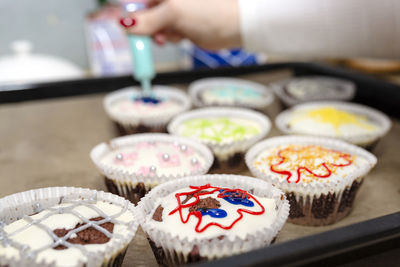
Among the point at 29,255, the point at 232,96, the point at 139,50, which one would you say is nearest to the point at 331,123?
→ the point at 232,96

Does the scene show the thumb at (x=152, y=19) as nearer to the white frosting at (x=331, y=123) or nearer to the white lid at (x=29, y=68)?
the white lid at (x=29, y=68)

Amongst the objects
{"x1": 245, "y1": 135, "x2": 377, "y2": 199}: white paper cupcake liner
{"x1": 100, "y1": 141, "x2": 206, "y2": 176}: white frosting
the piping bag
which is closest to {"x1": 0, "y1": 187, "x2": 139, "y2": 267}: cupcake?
{"x1": 100, "y1": 141, "x2": 206, "y2": 176}: white frosting

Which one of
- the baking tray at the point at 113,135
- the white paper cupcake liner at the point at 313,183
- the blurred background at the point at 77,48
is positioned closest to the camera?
the baking tray at the point at 113,135

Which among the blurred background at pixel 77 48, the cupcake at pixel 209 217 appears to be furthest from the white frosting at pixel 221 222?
the blurred background at pixel 77 48

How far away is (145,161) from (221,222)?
0.59 metres

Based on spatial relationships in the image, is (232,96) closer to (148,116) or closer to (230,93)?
(230,93)

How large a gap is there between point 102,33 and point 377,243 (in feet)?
8.77

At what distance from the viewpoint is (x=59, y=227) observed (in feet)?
3.94

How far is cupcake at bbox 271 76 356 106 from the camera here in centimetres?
256

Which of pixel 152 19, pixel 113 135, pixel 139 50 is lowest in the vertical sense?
pixel 113 135

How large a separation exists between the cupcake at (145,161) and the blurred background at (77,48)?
4.16 ft

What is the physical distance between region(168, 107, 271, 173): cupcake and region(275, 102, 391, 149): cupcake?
16cm

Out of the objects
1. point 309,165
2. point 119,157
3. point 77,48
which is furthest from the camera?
point 77,48

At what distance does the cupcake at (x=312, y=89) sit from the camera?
2561mm
